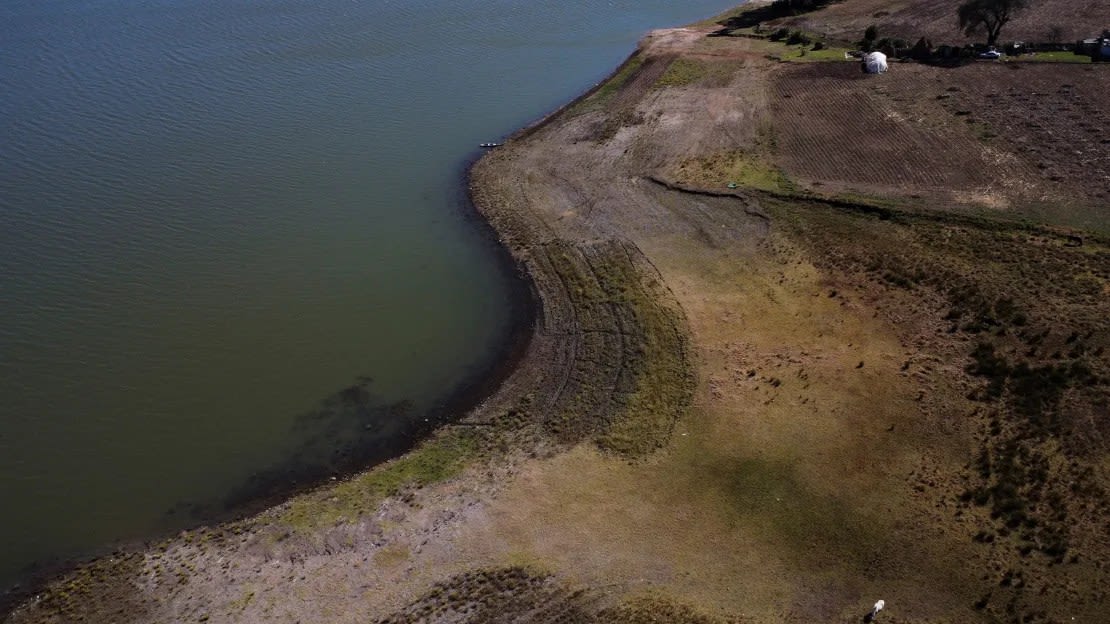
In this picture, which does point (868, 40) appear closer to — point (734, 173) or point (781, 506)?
point (734, 173)

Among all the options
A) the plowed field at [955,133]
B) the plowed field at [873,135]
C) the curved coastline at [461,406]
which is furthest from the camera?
the plowed field at [873,135]

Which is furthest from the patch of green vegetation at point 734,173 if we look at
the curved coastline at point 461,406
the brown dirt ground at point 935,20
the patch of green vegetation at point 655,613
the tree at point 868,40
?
the patch of green vegetation at point 655,613

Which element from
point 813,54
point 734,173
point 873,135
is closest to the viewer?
point 734,173

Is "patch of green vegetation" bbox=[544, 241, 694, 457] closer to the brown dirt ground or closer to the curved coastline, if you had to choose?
the curved coastline

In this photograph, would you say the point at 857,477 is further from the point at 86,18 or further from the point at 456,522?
the point at 86,18

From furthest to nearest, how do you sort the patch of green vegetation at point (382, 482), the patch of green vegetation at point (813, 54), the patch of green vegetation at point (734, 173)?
1. the patch of green vegetation at point (813, 54)
2. the patch of green vegetation at point (734, 173)
3. the patch of green vegetation at point (382, 482)

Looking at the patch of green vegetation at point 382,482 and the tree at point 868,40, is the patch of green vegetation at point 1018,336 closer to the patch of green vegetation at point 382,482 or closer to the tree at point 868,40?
the patch of green vegetation at point 382,482

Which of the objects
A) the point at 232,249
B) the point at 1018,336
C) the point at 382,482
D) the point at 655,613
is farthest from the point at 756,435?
the point at 232,249
